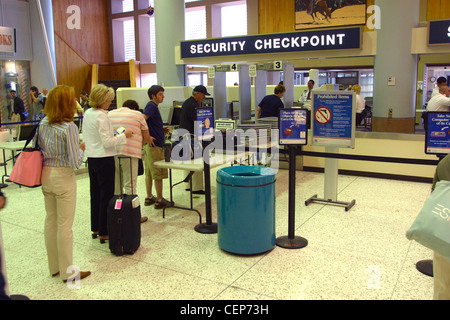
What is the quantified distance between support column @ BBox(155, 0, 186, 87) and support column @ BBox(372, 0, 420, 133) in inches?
189

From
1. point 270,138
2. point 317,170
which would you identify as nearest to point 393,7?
point 317,170

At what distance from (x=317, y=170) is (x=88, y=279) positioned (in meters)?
4.92

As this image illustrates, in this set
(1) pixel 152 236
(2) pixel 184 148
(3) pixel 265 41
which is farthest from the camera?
(3) pixel 265 41

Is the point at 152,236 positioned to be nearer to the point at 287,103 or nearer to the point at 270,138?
the point at 270,138

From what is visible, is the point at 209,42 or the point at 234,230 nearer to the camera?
the point at 234,230

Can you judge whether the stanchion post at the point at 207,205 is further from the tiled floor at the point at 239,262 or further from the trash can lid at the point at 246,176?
the trash can lid at the point at 246,176

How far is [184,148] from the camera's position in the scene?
4.81 meters

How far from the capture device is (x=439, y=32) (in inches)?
269

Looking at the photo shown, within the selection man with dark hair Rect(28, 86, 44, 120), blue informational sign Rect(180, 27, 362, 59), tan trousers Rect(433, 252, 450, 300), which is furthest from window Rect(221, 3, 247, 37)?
tan trousers Rect(433, 252, 450, 300)

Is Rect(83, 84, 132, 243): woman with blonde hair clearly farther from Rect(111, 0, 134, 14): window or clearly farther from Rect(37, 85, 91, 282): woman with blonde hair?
Rect(111, 0, 134, 14): window

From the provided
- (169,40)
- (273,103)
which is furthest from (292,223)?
(169,40)

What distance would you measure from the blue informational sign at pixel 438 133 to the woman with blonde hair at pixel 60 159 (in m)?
2.86

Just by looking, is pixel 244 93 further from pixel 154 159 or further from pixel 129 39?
pixel 129 39

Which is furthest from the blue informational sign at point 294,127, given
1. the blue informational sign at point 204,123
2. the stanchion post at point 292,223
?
the blue informational sign at point 204,123
